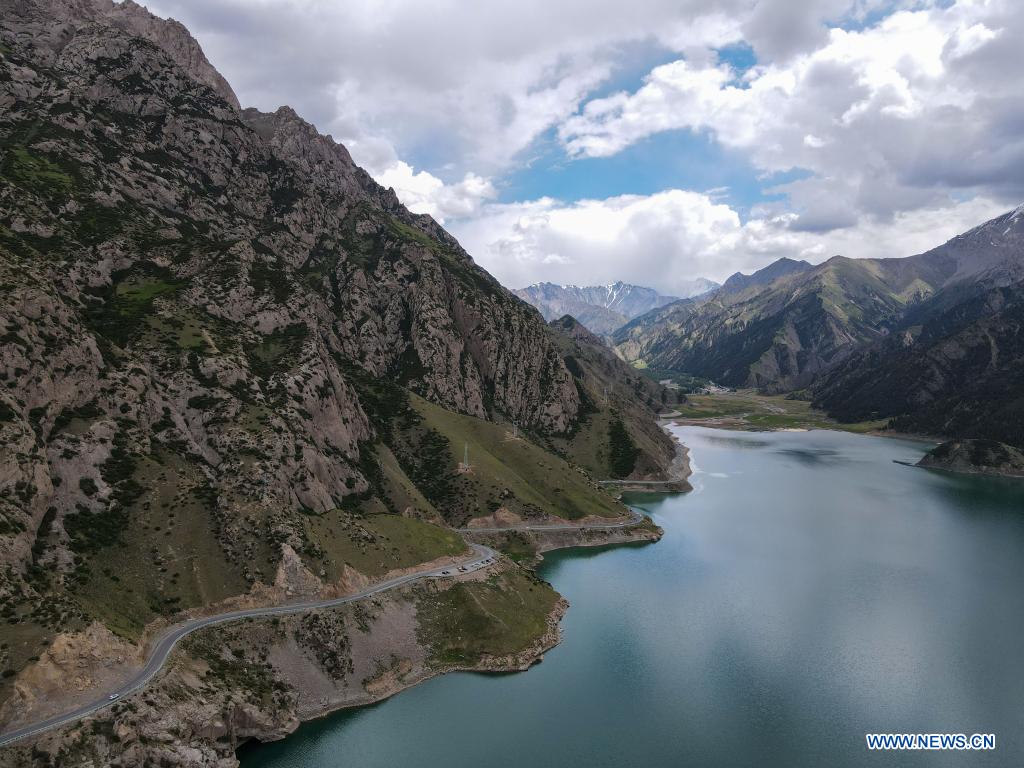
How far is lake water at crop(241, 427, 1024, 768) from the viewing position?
6769cm

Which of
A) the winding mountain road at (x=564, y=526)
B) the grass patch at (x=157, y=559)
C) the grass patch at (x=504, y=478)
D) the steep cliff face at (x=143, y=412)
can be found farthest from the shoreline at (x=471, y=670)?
the grass patch at (x=504, y=478)

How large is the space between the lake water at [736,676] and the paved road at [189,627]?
14547 millimetres

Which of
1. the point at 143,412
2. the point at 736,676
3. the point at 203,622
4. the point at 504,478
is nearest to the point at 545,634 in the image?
the point at 736,676

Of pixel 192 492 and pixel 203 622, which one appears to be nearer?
pixel 203 622

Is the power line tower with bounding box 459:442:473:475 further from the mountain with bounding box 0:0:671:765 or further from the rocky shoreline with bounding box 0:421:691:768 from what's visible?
the rocky shoreline with bounding box 0:421:691:768

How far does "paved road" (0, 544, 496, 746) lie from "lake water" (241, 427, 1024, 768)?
14547mm

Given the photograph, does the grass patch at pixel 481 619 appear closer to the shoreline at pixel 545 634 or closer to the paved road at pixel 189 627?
the shoreline at pixel 545 634

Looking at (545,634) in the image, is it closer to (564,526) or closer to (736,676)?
(736,676)

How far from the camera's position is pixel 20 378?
290ft

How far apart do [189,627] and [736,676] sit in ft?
227

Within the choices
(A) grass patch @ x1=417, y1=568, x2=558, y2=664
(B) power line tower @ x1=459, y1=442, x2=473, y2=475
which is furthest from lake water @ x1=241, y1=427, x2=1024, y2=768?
(B) power line tower @ x1=459, y1=442, x2=473, y2=475

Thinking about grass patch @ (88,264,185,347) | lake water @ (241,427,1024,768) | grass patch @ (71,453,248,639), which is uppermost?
grass patch @ (88,264,185,347)

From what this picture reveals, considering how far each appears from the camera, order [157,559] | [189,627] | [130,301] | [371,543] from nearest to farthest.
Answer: [189,627] → [157,559] → [371,543] → [130,301]

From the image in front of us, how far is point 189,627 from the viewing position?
76.9 meters
